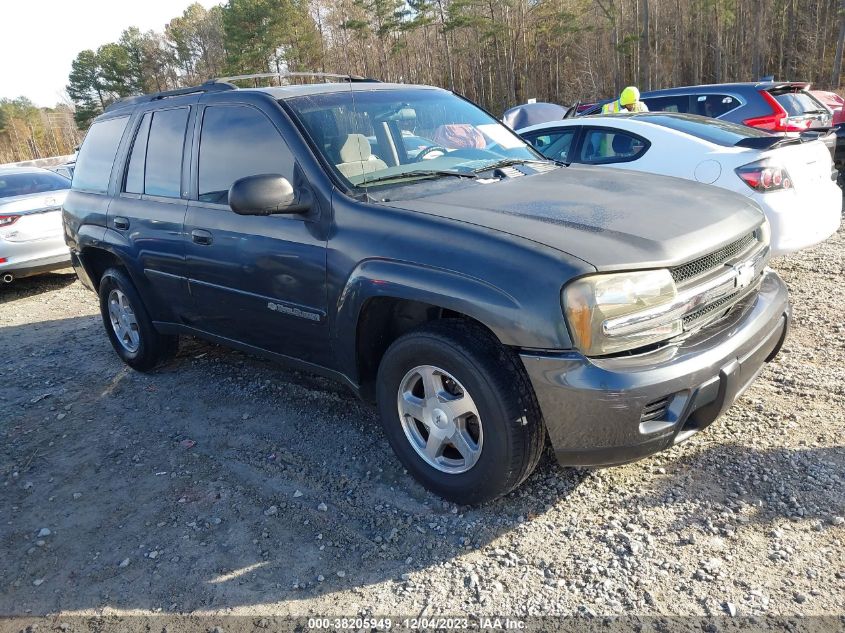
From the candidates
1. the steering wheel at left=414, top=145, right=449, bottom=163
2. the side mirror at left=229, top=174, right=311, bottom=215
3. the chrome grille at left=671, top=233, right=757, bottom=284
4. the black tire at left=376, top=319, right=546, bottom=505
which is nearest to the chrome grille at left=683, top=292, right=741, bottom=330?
the chrome grille at left=671, top=233, right=757, bottom=284

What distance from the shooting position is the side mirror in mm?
2971

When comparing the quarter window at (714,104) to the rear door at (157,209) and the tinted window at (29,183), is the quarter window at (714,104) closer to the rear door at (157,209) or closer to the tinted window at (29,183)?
the rear door at (157,209)

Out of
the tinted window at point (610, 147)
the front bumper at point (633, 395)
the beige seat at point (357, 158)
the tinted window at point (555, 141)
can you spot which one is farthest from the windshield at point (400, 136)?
the tinted window at point (555, 141)

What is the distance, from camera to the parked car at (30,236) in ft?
26.0

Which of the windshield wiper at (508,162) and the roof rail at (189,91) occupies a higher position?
the roof rail at (189,91)

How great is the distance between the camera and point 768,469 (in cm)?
299

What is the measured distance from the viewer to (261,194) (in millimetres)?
2975

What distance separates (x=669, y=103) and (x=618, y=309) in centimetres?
911

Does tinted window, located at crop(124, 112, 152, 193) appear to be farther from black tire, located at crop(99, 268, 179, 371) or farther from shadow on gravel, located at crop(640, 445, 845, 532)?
shadow on gravel, located at crop(640, 445, 845, 532)

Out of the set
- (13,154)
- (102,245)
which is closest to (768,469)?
(102,245)

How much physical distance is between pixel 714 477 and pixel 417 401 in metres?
1.42

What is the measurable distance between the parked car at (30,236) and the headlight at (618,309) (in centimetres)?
763

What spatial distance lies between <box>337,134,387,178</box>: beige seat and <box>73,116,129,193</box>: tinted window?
220 cm

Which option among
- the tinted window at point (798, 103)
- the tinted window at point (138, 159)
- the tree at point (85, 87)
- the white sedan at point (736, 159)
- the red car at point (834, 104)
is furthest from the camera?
the tree at point (85, 87)
